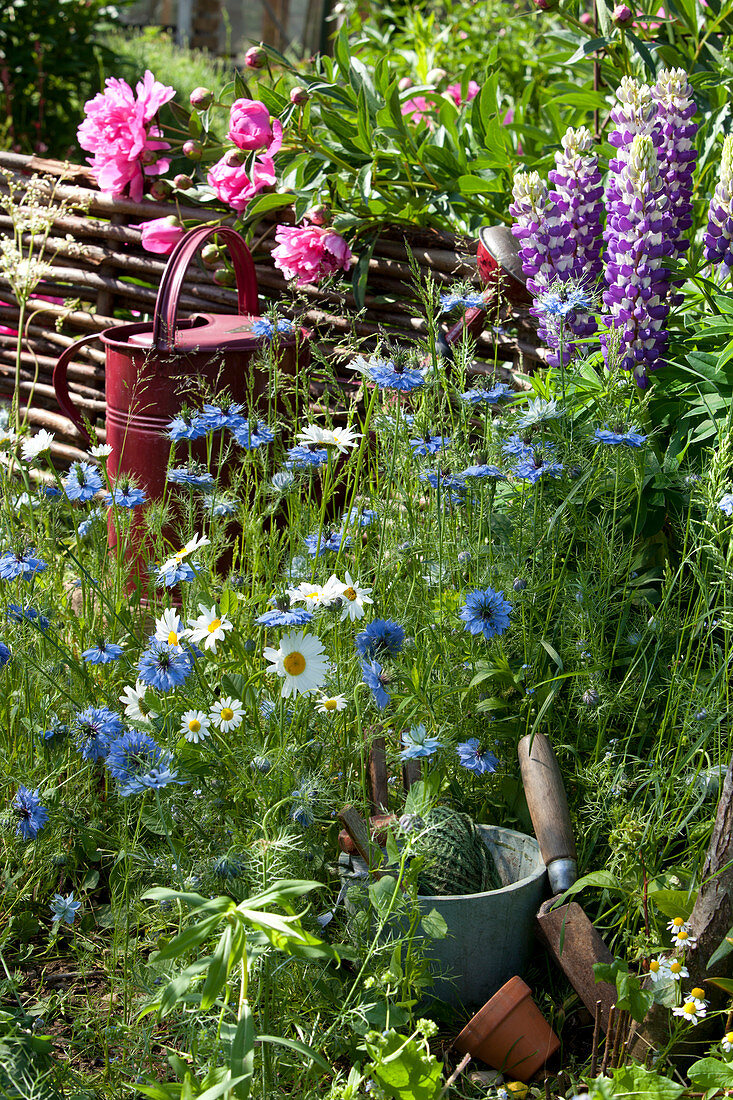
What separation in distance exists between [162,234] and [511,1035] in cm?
194

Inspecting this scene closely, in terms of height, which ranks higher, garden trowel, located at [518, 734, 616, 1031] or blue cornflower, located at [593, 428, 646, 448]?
blue cornflower, located at [593, 428, 646, 448]

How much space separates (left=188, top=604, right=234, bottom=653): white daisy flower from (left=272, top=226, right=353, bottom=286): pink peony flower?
1.10 metres

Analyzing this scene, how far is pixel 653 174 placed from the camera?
4.58 ft

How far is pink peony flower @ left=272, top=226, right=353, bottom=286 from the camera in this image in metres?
2.13

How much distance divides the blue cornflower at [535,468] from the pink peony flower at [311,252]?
988 millimetres

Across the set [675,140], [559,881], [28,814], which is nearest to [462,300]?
[675,140]

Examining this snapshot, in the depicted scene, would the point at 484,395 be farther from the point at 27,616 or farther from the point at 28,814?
the point at 28,814

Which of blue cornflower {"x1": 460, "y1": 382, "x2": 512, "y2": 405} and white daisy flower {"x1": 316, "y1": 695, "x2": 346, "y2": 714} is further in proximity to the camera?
blue cornflower {"x1": 460, "y1": 382, "x2": 512, "y2": 405}

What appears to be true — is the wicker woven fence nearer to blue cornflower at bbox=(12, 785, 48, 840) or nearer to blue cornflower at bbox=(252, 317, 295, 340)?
blue cornflower at bbox=(252, 317, 295, 340)

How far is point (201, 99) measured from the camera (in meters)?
2.36

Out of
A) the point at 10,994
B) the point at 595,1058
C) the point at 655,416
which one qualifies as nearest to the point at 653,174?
the point at 655,416

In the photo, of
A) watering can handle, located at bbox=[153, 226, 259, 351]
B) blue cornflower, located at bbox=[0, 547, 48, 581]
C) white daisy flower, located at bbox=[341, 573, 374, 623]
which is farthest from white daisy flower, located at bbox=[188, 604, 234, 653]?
watering can handle, located at bbox=[153, 226, 259, 351]

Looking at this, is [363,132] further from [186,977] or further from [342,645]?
[186,977]

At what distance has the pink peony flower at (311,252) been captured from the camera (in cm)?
213
